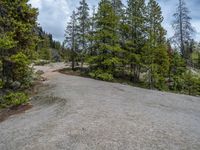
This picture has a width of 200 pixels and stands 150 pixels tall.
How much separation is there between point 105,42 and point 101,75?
15.9ft

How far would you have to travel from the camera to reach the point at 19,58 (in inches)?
831

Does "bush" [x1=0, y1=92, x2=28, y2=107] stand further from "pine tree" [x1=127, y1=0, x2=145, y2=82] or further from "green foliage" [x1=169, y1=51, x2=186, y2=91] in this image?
"green foliage" [x1=169, y1=51, x2=186, y2=91]

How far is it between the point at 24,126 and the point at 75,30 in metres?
39.5

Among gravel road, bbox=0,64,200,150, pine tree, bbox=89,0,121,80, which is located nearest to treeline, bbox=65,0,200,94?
pine tree, bbox=89,0,121,80

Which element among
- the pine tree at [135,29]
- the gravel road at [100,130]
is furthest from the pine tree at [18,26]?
the pine tree at [135,29]

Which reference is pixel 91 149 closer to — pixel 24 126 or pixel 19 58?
pixel 24 126

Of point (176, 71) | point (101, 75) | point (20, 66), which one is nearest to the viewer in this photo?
point (20, 66)

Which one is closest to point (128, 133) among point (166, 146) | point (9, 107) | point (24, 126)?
point (166, 146)

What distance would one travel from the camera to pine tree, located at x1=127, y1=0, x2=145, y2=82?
40375 millimetres

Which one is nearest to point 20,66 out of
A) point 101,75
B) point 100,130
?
point 100,130

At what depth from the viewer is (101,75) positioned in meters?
36.0

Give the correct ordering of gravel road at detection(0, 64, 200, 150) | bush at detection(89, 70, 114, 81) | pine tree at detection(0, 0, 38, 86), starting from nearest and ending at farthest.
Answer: gravel road at detection(0, 64, 200, 150)
pine tree at detection(0, 0, 38, 86)
bush at detection(89, 70, 114, 81)

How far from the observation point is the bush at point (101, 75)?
117ft

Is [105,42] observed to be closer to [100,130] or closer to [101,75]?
[101,75]
